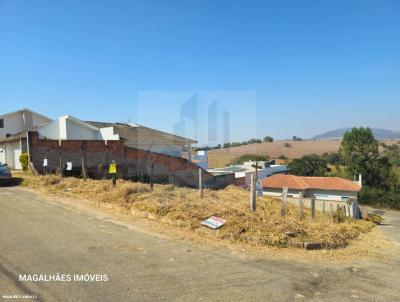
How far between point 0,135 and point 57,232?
109ft

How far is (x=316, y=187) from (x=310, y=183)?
863 millimetres

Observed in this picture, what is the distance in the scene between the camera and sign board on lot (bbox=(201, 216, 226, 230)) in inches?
301

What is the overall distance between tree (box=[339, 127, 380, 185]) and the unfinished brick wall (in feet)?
136

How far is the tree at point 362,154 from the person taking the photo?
5575 cm

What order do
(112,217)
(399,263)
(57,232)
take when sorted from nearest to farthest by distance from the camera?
(399,263) < (57,232) < (112,217)

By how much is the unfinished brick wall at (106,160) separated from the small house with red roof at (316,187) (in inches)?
674

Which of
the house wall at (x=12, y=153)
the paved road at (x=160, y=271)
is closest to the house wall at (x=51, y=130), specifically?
the house wall at (x=12, y=153)

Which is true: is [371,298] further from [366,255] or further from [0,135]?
[0,135]

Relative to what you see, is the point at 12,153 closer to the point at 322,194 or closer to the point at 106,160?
the point at 106,160

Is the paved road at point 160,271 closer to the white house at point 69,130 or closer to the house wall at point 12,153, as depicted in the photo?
the house wall at point 12,153

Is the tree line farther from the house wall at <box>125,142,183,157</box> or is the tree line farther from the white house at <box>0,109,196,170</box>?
the white house at <box>0,109,196,170</box>

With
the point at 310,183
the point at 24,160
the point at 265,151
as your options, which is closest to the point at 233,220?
the point at 24,160

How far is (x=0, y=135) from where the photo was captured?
35.2 m

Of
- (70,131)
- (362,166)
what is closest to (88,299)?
(70,131)
